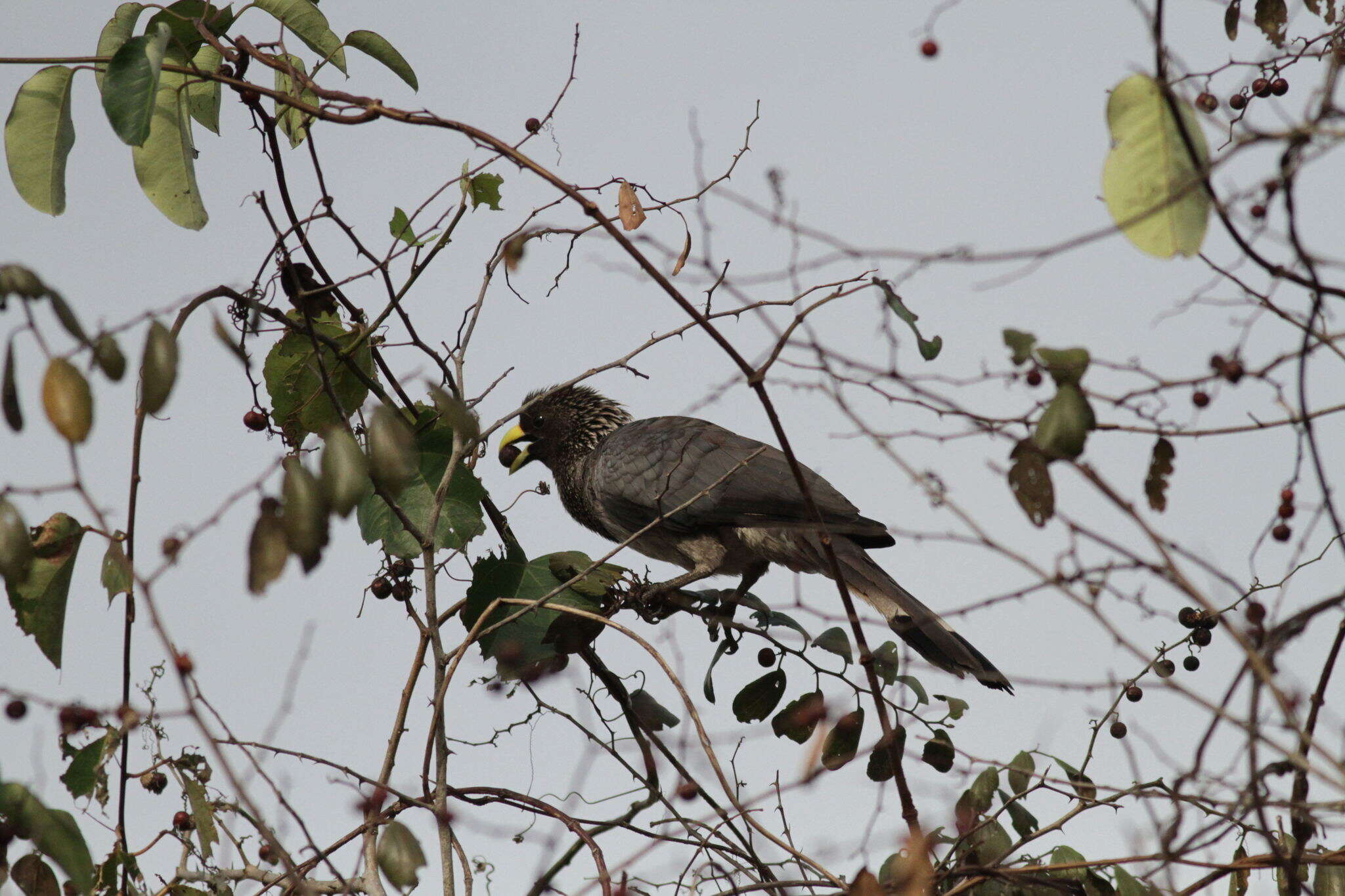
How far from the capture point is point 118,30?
3.03m

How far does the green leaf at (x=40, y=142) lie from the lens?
9.12 ft

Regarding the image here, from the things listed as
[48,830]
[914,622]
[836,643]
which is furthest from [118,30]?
[914,622]

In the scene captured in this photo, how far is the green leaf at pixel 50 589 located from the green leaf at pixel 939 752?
214cm

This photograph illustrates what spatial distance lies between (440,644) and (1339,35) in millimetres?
2660

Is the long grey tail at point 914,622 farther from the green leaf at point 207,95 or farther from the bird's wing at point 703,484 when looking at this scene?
the green leaf at point 207,95

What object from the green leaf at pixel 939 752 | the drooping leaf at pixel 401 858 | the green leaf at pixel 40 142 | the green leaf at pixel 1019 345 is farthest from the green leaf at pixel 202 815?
the green leaf at pixel 1019 345

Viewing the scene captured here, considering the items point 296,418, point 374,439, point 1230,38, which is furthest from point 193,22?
point 1230,38

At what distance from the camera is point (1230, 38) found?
10.9 ft

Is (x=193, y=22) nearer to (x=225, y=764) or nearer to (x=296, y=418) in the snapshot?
(x=296, y=418)

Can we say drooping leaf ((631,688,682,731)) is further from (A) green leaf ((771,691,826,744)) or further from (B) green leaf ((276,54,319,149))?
(B) green leaf ((276,54,319,149))

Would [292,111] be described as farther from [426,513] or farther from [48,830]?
[48,830]

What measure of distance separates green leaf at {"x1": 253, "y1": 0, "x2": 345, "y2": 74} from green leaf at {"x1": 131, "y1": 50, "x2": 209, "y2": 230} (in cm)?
32

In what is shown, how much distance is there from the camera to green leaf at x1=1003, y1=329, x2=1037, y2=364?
84.1 inches

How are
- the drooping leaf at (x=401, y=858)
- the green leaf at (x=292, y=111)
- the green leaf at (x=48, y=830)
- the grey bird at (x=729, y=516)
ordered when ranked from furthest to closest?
1. the grey bird at (x=729, y=516)
2. the green leaf at (x=292, y=111)
3. the drooping leaf at (x=401, y=858)
4. the green leaf at (x=48, y=830)
